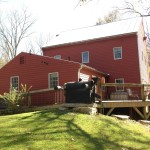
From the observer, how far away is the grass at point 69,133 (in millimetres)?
9266

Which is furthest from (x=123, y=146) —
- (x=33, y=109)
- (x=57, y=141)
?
(x=33, y=109)

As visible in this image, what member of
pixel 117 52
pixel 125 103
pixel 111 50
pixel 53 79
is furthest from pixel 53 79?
pixel 117 52

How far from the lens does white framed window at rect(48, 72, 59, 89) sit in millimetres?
21422

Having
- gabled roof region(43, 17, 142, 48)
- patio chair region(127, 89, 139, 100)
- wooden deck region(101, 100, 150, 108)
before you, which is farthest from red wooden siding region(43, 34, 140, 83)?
wooden deck region(101, 100, 150, 108)

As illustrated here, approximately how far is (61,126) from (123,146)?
2.51 metres

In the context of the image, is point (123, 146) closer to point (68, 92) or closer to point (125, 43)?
point (68, 92)

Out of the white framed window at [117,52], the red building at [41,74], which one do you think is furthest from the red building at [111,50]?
the red building at [41,74]

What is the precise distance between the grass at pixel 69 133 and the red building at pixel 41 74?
6778mm

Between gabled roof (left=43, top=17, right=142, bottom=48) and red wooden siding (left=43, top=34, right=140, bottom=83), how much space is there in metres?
0.54

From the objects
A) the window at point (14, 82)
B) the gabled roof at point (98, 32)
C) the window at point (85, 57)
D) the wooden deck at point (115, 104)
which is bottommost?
the wooden deck at point (115, 104)

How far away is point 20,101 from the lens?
676 inches

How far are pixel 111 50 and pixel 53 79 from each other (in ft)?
23.6

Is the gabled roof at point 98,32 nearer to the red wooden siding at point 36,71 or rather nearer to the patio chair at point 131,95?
the patio chair at point 131,95

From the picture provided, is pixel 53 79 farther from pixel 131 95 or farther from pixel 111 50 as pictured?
pixel 111 50
